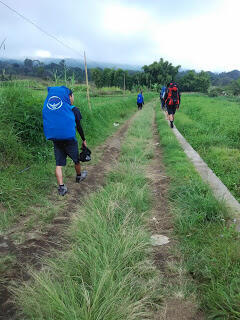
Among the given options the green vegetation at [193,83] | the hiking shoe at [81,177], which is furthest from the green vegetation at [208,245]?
the green vegetation at [193,83]

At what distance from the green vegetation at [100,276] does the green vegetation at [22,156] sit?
95 centimetres

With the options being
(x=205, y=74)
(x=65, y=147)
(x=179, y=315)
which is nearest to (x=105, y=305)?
(x=179, y=315)

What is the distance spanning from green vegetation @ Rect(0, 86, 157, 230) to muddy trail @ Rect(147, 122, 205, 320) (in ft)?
4.77

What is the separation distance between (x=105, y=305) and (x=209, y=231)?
1.38m

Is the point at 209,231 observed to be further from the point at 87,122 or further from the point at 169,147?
the point at 87,122

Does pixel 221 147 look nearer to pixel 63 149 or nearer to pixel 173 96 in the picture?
pixel 173 96

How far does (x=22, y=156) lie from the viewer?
430 centimetres

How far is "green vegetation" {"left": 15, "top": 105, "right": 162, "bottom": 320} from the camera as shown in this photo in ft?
4.99

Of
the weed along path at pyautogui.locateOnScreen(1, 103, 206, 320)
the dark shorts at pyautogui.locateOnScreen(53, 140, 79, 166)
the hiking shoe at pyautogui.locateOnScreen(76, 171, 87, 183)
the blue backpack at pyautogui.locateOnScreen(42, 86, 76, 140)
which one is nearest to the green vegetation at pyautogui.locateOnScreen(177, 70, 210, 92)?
the hiking shoe at pyautogui.locateOnScreen(76, 171, 87, 183)

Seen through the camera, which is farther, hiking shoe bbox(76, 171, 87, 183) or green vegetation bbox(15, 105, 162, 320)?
hiking shoe bbox(76, 171, 87, 183)

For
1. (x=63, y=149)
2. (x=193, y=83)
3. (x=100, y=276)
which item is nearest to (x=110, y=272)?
(x=100, y=276)

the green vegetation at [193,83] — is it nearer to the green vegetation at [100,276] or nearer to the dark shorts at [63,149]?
the dark shorts at [63,149]

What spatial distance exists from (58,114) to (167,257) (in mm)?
2426

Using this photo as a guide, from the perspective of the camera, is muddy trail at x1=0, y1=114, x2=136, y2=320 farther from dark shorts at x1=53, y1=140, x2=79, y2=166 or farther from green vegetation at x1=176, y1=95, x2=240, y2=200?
green vegetation at x1=176, y1=95, x2=240, y2=200
